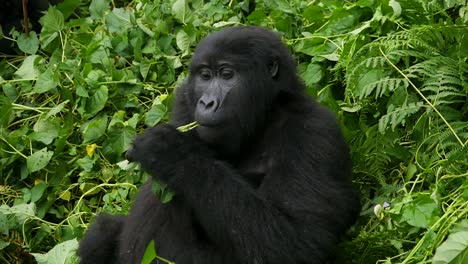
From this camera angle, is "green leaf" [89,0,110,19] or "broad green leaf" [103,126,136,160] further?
"green leaf" [89,0,110,19]

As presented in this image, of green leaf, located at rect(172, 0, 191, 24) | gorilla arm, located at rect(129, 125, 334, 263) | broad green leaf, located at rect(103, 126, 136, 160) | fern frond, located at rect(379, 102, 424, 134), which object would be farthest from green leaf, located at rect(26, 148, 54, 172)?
fern frond, located at rect(379, 102, 424, 134)

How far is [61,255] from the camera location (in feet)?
19.7

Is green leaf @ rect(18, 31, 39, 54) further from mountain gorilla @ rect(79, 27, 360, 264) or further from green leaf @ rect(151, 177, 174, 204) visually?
green leaf @ rect(151, 177, 174, 204)

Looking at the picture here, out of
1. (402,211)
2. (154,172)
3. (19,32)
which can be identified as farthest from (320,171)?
(19,32)

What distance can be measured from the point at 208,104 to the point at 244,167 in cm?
42

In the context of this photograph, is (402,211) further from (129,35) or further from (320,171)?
(129,35)

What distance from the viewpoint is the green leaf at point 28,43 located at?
309 inches

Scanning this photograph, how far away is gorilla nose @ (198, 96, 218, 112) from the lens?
4.95 metres

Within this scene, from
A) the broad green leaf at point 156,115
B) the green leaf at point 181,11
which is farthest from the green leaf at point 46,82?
the green leaf at point 181,11

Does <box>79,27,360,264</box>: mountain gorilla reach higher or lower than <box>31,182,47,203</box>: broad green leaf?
higher

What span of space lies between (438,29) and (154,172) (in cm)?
193

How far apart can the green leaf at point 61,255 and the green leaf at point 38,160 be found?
753 mm

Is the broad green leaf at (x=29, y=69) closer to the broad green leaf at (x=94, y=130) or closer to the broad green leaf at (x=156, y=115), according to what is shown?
the broad green leaf at (x=94, y=130)

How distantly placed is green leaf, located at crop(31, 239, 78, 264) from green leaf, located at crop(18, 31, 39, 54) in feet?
7.31
